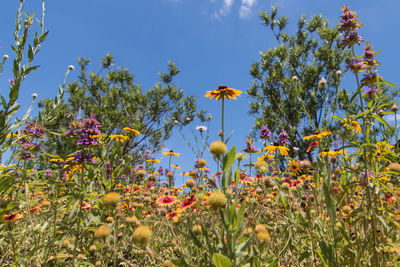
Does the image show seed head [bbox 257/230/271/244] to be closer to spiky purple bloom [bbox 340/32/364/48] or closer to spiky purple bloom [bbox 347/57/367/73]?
spiky purple bloom [bbox 347/57/367/73]

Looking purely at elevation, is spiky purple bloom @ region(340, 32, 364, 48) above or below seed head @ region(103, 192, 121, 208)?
above

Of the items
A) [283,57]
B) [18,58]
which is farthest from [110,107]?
[18,58]

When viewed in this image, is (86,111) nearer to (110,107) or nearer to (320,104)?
(110,107)

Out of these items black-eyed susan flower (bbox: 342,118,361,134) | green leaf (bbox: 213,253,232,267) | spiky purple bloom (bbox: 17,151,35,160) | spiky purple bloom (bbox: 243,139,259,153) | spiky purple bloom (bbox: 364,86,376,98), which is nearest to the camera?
green leaf (bbox: 213,253,232,267)

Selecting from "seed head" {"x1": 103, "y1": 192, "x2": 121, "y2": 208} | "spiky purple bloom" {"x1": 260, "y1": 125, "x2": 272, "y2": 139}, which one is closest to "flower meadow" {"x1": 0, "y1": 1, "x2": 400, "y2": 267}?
"seed head" {"x1": 103, "y1": 192, "x2": 121, "y2": 208}

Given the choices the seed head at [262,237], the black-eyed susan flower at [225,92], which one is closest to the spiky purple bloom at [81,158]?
the black-eyed susan flower at [225,92]

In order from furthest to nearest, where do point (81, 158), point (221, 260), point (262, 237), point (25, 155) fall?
point (25, 155)
point (81, 158)
point (262, 237)
point (221, 260)

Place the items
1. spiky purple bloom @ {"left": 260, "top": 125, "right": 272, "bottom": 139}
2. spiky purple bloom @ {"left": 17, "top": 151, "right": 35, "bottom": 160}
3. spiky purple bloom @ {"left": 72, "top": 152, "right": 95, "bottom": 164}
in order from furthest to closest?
spiky purple bloom @ {"left": 260, "top": 125, "right": 272, "bottom": 139} → spiky purple bloom @ {"left": 17, "top": 151, "right": 35, "bottom": 160} → spiky purple bloom @ {"left": 72, "top": 152, "right": 95, "bottom": 164}

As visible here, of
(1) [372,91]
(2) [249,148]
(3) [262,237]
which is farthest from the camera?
(2) [249,148]

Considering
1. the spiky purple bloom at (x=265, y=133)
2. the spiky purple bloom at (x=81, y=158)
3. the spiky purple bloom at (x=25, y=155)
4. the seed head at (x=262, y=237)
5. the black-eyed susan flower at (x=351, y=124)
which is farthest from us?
the spiky purple bloom at (x=265, y=133)

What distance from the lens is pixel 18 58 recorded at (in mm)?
1635

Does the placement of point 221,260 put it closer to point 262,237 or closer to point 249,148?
point 262,237

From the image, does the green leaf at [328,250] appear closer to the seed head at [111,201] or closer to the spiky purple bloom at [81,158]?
the seed head at [111,201]

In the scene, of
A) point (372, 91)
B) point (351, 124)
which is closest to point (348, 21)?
point (372, 91)
